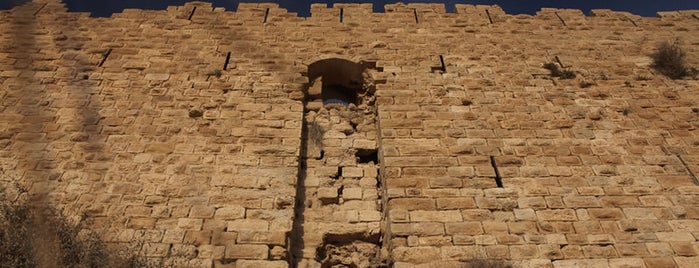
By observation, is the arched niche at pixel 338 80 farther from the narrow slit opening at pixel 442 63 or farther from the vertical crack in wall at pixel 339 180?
the narrow slit opening at pixel 442 63

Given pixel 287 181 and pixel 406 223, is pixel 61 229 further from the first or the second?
pixel 406 223

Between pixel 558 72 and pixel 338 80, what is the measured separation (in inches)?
102

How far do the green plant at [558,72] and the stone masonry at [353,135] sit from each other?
0.24ft

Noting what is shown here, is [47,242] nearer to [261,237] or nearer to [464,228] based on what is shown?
[261,237]

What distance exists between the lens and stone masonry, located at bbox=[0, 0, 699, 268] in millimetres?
4031

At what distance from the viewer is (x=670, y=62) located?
603 cm

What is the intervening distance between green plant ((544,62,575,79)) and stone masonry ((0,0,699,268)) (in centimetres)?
7

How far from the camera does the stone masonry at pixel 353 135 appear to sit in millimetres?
4031

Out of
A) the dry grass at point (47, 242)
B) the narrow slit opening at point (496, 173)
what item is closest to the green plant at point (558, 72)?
the narrow slit opening at point (496, 173)

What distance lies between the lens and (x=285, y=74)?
18.5 feet

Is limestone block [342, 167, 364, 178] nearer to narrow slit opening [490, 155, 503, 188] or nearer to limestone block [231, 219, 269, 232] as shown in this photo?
limestone block [231, 219, 269, 232]

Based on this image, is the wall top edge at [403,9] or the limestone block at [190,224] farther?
the wall top edge at [403,9]

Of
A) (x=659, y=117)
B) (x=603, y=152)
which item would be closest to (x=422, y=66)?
(x=603, y=152)

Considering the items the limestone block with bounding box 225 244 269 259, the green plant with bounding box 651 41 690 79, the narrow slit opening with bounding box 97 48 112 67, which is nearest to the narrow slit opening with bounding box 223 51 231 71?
the narrow slit opening with bounding box 97 48 112 67
